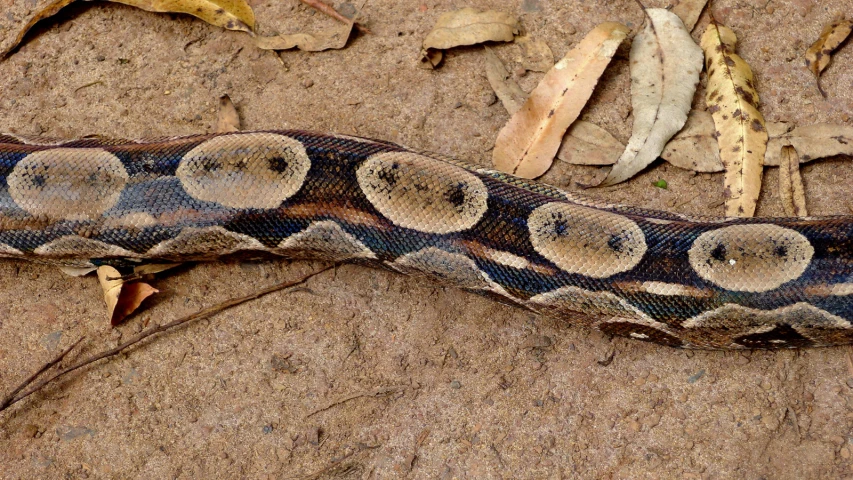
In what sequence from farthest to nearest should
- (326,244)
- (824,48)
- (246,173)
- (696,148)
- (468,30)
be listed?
1. (468,30)
2. (824,48)
3. (696,148)
4. (326,244)
5. (246,173)

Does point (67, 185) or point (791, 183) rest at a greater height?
point (791, 183)

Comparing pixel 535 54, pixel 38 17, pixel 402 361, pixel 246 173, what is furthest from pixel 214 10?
pixel 402 361

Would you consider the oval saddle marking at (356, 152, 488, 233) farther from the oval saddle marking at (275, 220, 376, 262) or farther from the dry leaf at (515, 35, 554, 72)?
the dry leaf at (515, 35, 554, 72)

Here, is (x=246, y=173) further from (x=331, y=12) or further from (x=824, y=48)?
(x=824, y=48)

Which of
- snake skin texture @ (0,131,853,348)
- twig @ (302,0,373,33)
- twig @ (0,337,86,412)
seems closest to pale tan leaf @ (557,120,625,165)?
snake skin texture @ (0,131,853,348)

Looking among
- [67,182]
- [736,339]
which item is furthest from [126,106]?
[736,339]

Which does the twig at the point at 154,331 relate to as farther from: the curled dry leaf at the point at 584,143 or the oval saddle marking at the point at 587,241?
the curled dry leaf at the point at 584,143

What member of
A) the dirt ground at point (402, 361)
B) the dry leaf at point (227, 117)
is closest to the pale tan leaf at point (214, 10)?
the dirt ground at point (402, 361)
